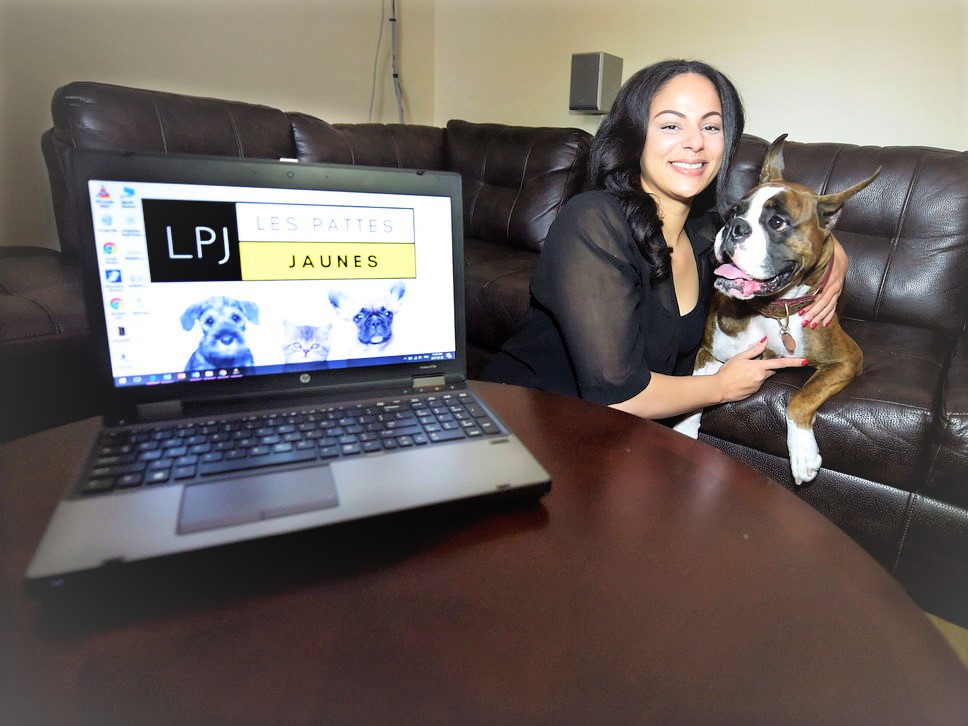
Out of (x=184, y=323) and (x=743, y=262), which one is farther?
(x=743, y=262)

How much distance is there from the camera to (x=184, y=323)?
68cm

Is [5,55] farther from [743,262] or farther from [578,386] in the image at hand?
[743,262]

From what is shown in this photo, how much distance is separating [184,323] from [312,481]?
0.27m

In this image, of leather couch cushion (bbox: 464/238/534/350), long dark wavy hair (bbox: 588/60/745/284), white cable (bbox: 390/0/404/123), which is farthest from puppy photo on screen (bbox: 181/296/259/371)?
white cable (bbox: 390/0/404/123)

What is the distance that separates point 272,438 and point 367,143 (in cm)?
245

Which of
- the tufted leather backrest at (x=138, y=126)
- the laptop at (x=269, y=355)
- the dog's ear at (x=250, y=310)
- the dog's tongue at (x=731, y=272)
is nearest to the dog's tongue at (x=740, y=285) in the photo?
the dog's tongue at (x=731, y=272)

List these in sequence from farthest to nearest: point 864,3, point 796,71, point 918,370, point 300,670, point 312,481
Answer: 1. point 796,71
2. point 864,3
3. point 918,370
4. point 312,481
5. point 300,670

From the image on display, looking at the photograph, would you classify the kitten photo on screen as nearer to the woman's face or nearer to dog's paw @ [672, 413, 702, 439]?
the woman's face

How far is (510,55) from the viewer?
3.38 metres

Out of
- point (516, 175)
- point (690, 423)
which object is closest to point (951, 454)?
point (690, 423)

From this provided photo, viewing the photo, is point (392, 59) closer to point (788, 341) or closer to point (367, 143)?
point (367, 143)

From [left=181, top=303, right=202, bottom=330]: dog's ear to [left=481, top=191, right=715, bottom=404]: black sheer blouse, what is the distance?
26.2 inches

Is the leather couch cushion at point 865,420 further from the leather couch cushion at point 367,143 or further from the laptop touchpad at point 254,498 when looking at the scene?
the leather couch cushion at point 367,143

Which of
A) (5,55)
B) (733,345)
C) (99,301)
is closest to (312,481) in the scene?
(99,301)
